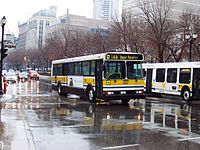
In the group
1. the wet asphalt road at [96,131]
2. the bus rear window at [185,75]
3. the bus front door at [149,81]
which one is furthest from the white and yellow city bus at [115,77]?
the bus front door at [149,81]

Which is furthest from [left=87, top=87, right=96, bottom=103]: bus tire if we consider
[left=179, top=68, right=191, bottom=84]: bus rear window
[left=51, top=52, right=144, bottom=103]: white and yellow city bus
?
[left=179, top=68, right=191, bottom=84]: bus rear window

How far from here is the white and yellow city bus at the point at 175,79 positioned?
82.3ft

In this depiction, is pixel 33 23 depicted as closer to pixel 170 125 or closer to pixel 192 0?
pixel 192 0

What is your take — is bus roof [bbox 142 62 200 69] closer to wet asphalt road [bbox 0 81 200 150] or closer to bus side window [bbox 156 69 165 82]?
bus side window [bbox 156 69 165 82]

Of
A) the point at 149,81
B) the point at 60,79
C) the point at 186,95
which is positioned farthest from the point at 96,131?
the point at 149,81

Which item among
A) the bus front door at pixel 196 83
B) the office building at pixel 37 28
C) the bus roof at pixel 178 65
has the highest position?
the office building at pixel 37 28

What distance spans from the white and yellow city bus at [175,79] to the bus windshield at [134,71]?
19.0ft

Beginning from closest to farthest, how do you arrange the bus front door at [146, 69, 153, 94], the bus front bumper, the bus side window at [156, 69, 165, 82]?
the bus front bumper → the bus side window at [156, 69, 165, 82] → the bus front door at [146, 69, 153, 94]

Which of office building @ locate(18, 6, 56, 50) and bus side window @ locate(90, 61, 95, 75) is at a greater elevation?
office building @ locate(18, 6, 56, 50)

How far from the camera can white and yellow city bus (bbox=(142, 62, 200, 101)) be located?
82.3 feet

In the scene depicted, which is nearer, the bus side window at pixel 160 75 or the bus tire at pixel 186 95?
the bus tire at pixel 186 95

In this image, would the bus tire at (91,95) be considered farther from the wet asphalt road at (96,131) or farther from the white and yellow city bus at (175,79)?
the white and yellow city bus at (175,79)

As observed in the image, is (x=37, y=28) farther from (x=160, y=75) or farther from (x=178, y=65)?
(x=178, y=65)

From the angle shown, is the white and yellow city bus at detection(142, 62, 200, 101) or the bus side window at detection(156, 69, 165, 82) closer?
the white and yellow city bus at detection(142, 62, 200, 101)
